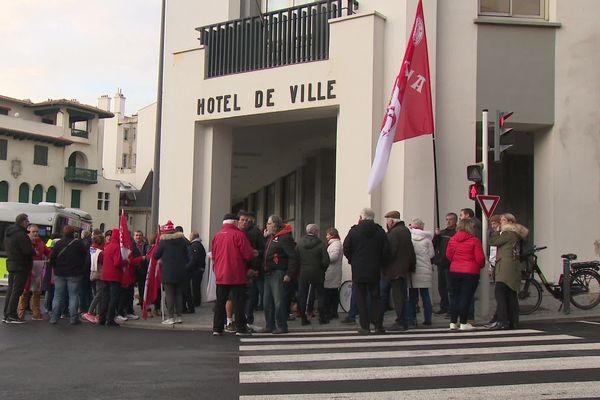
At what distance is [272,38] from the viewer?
1380cm

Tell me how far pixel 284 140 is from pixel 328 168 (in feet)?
5.93

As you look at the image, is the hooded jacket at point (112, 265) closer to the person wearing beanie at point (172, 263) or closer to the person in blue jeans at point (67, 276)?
the person in blue jeans at point (67, 276)

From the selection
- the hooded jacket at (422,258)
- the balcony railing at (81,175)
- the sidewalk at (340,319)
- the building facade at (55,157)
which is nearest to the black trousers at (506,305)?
the sidewalk at (340,319)

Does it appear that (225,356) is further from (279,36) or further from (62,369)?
(279,36)

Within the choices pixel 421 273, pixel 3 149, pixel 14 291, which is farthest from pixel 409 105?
pixel 3 149

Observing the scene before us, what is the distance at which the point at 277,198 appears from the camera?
2378cm

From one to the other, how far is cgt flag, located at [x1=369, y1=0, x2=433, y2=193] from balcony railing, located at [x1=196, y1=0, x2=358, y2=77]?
74.7 inches

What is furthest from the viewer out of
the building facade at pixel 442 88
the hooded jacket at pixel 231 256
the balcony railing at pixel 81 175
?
the balcony railing at pixel 81 175

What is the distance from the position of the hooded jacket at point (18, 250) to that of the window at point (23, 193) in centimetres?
4572

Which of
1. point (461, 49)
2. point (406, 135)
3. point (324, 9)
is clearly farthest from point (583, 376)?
point (324, 9)

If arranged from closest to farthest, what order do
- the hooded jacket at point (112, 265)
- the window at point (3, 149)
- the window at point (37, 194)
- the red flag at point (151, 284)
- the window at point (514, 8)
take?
the hooded jacket at point (112, 265) < the red flag at point (151, 284) < the window at point (514, 8) < the window at point (3, 149) < the window at point (37, 194)

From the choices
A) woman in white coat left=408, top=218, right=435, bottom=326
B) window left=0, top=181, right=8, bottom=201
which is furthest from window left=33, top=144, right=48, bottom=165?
woman in white coat left=408, top=218, right=435, bottom=326

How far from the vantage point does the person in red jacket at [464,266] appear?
30.1 ft

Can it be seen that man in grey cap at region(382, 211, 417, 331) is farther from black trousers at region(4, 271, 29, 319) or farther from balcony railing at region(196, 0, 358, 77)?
black trousers at region(4, 271, 29, 319)
